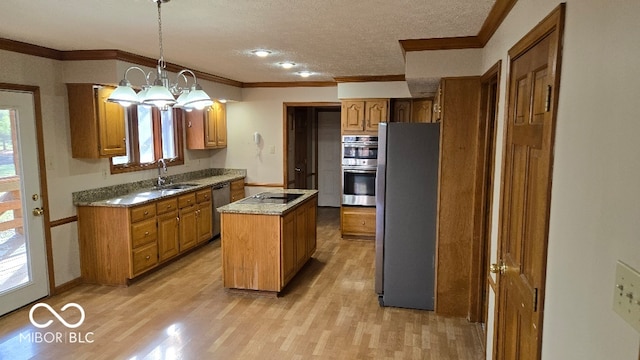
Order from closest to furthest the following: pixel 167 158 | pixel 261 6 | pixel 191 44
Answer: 1. pixel 261 6
2. pixel 191 44
3. pixel 167 158

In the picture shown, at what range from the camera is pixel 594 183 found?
1082mm

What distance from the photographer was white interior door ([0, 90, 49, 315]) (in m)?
3.51

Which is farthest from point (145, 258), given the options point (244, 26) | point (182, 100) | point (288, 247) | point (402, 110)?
point (402, 110)

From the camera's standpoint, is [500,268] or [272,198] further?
[272,198]

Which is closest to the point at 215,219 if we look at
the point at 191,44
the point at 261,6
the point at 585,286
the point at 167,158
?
the point at 167,158

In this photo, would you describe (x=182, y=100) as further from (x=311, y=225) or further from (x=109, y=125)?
(x=311, y=225)

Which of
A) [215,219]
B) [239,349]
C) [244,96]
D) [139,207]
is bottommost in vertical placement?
[239,349]

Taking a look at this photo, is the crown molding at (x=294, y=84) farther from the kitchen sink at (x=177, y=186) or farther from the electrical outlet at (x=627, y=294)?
the electrical outlet at (x=627, y=294)

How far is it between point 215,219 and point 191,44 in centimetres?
297

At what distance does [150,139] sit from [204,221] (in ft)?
4.23

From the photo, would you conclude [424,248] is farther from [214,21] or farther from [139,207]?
[139,207]

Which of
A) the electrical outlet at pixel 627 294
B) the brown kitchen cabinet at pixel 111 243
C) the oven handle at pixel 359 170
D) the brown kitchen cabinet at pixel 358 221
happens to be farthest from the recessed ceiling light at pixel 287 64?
the electrical outlet at pixel 627 294

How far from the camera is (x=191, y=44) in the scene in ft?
11.6

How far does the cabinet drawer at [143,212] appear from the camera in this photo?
4164 mm
